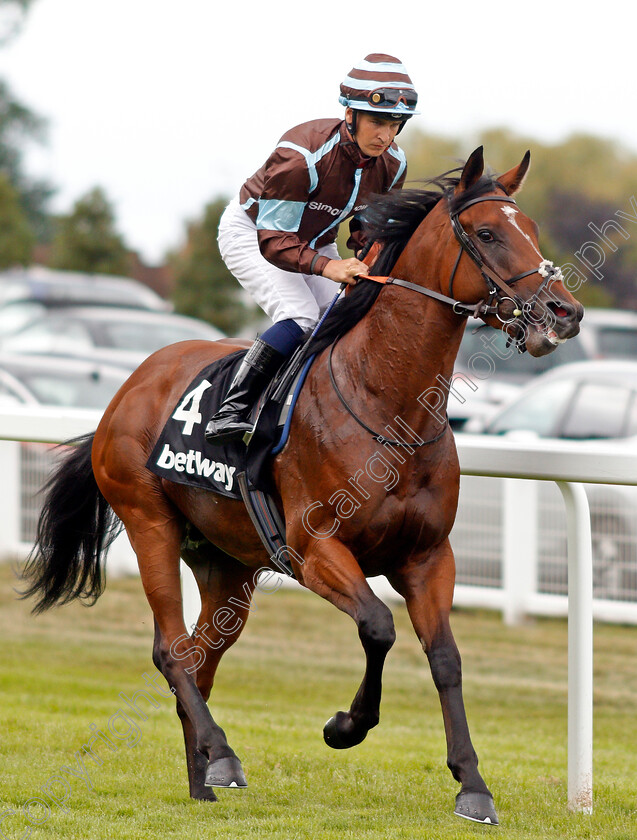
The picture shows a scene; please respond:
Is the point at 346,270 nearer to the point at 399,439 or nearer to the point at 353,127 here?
the point at 353,127

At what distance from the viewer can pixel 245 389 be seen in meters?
4.18

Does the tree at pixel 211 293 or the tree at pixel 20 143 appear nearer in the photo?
the tree at pixel 211 293

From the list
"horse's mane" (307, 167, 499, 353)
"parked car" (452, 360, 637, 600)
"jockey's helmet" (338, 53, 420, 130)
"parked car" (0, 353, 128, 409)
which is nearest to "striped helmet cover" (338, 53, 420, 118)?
"jockey's helmet" (338, 53, 420, 130)

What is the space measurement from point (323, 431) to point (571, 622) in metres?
1.04

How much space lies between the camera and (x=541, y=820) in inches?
151

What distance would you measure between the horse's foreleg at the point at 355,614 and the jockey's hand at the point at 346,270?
85 cm

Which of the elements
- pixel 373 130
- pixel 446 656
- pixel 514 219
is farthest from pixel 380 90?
pixel 446 656

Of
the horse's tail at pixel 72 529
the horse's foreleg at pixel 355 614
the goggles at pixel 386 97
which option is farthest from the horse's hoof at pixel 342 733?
the goggles at pixel 386 97

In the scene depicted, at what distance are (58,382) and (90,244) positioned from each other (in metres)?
17.3

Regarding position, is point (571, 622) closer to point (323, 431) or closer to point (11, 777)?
point (323, 431)

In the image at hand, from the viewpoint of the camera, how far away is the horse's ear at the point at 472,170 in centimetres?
359

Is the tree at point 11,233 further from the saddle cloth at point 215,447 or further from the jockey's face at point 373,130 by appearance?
the jockey's face at point 373,130

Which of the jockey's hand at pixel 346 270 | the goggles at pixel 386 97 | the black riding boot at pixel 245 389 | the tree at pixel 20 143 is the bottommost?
the tree at pixel 20 143

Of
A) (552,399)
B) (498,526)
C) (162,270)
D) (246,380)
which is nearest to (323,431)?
(246,380)
